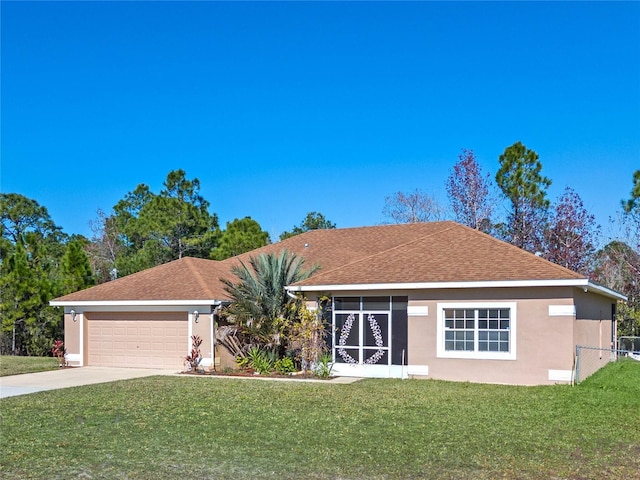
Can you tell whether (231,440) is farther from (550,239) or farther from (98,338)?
(550,239)

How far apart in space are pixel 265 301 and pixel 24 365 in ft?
28.8

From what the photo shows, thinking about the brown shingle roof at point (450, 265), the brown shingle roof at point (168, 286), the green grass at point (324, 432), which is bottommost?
the green grass at point (324, 432)

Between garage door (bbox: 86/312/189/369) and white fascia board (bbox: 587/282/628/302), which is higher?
white fascia board (bbox: 587/282/628/302)

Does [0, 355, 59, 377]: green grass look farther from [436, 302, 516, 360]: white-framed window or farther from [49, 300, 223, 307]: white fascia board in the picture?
[436, 302, 516, 360]: white-framed window

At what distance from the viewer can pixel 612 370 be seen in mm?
18469

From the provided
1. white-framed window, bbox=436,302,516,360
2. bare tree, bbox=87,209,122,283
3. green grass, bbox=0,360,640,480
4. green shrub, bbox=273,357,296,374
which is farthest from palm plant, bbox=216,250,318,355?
bare tree, bbox=87,209,122,283

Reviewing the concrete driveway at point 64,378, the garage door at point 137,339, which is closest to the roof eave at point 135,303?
the garage door at point 137,339

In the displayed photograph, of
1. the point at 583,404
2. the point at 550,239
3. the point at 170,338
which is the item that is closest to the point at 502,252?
the point at 583,404

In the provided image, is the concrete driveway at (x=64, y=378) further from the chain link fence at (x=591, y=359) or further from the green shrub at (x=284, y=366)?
the chain link fence at (x=591, y=359)

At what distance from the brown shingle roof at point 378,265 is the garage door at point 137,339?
0.77m

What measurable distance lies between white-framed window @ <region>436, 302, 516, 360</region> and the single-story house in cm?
3

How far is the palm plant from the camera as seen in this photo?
18.6 m

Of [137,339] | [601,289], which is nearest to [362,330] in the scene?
[601,289]

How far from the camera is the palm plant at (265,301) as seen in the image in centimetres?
1859
